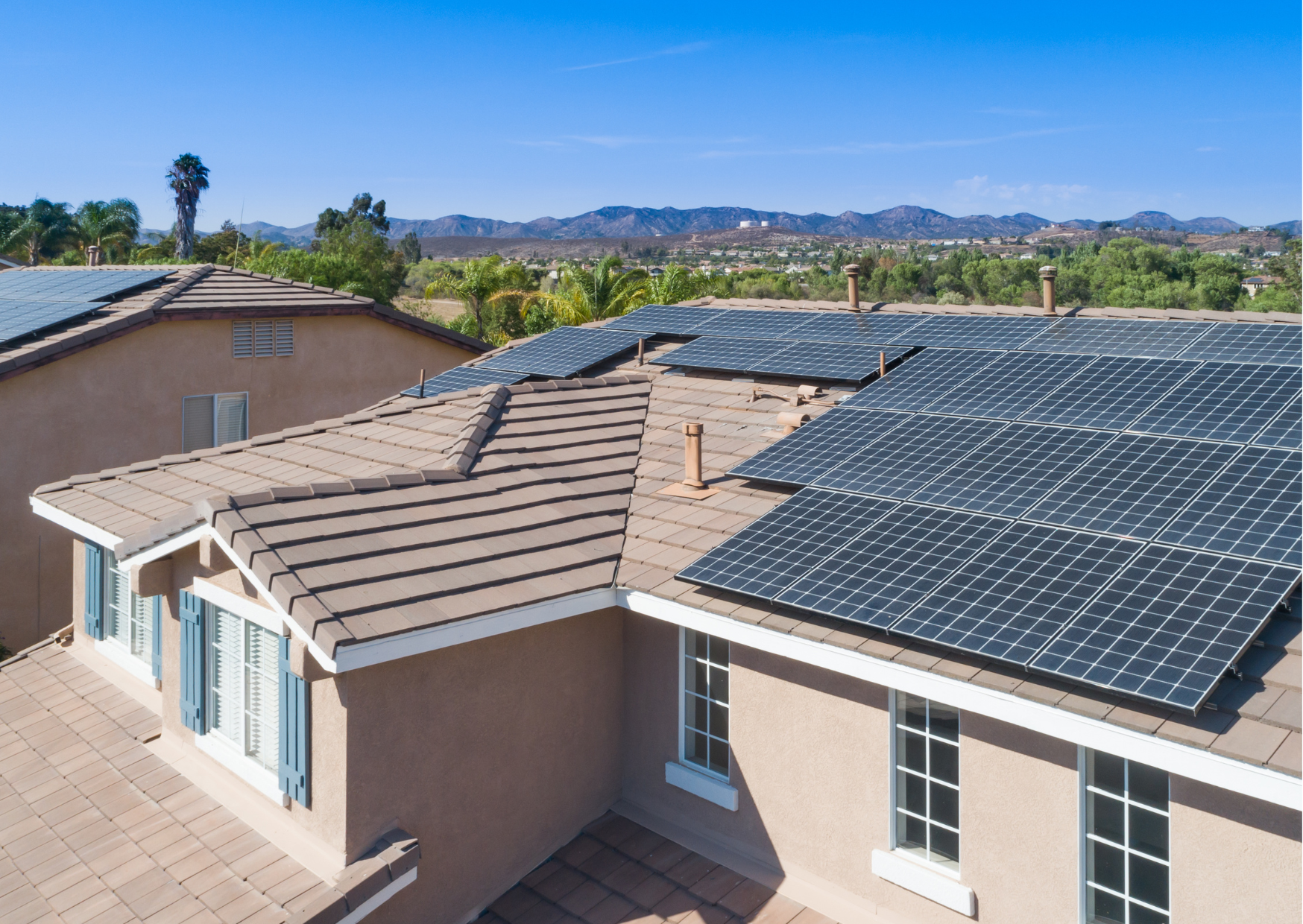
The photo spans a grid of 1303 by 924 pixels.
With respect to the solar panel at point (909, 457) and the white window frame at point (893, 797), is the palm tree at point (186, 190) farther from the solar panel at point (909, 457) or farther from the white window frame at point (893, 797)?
the white window frame at point (893, 797)

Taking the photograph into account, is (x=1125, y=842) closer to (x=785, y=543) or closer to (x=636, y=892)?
(x=785, y=543)

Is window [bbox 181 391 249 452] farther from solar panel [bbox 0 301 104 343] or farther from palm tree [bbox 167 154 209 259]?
palm tree [bbox 167 154 209 259]

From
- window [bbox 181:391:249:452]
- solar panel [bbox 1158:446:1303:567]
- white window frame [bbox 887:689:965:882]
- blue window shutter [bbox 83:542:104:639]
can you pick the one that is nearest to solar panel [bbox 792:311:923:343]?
solar panel [bbox 1158:446:1303:567]

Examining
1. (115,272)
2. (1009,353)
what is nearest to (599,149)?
(115,272)

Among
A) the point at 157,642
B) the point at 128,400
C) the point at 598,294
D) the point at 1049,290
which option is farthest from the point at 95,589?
the point at 598,294

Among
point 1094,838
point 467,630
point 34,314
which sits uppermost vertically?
point 34,314
